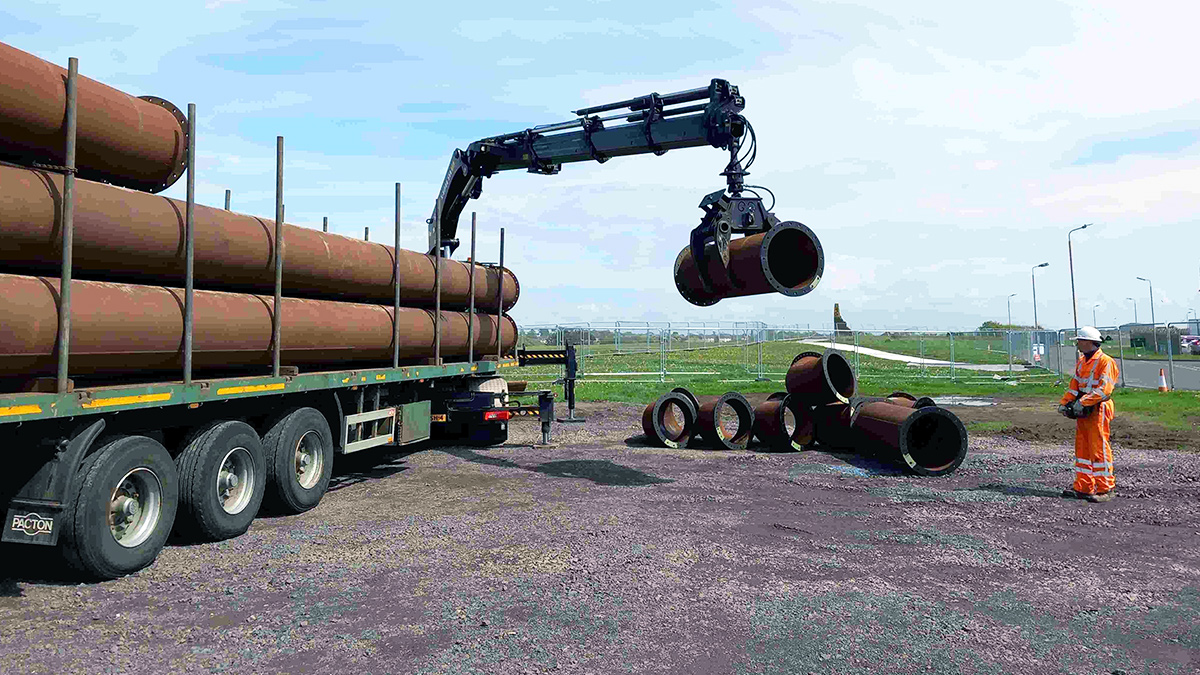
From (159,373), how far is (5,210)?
201cm

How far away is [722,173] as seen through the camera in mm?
9664

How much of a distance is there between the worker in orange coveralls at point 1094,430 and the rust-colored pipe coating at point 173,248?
28.3 feet

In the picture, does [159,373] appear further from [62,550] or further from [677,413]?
[677,413]

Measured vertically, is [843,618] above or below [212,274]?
below

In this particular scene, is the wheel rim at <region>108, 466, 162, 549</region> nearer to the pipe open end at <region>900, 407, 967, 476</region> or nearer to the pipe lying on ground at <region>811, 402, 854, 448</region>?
the pipe open end at <region>900, 407, 967, 476</region>

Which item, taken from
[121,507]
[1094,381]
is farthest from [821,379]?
[121,507]

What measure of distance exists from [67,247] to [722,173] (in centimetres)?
683

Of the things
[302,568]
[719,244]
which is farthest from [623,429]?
[302,568]

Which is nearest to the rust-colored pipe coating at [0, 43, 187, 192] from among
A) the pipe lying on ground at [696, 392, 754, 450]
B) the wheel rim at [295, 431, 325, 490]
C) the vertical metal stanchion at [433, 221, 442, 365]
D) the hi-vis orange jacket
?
the wheel rim at [295, 431, 325, 490]

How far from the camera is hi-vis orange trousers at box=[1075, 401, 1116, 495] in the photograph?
30.5 feet

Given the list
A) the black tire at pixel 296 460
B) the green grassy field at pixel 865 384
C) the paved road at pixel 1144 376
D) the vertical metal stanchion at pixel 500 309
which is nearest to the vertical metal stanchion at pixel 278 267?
the black tire at pixel 296 460

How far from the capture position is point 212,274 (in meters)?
7.47

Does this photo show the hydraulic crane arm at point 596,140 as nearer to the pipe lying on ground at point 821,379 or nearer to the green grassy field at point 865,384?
the pipe lying on ground at point 821,379

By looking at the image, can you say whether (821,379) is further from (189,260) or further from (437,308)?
(189,260)
